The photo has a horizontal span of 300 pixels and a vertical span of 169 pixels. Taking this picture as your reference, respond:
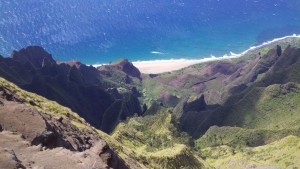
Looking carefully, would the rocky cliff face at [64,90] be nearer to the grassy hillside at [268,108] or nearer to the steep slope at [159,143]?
the steep slope at [159,143]

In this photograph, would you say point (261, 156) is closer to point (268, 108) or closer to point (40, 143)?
point (268, 108)

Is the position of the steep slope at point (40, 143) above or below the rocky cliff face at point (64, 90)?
below

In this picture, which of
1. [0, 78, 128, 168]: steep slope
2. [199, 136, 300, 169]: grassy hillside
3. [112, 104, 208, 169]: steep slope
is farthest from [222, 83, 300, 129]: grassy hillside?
[0, 78, 128, 168]: steep slope

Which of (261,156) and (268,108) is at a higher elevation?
(268,108)

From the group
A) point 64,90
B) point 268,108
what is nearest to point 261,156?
point 268,108

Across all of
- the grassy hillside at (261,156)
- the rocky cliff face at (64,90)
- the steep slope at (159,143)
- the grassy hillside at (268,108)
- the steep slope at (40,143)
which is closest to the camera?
the steep slope at (40,143)

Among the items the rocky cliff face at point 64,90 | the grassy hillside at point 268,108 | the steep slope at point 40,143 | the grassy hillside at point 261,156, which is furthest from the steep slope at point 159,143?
the grassy hillside at point 268,108

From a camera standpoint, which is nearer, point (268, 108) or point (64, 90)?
point (268, 108)

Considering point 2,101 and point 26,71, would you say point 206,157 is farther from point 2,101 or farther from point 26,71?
point 26,71

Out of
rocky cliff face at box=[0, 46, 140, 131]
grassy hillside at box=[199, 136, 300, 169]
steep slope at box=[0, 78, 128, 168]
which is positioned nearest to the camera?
steep slope at box=[0, 78, 128, 168]

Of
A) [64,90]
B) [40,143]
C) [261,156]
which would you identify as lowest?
[261,156]

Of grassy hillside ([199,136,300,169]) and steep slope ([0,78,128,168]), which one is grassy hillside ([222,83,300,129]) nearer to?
grassy hillside ([199,136,300,169])

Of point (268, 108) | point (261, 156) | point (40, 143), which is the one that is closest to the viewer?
point (40, 143)
